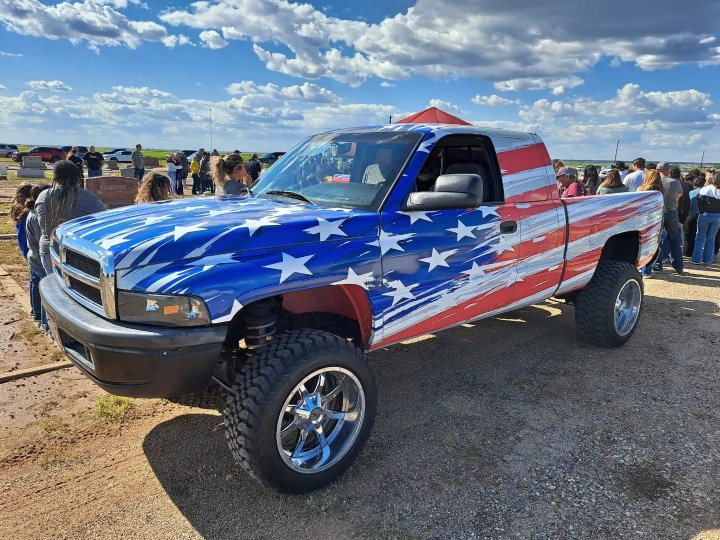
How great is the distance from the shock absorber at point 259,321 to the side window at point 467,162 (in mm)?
1563

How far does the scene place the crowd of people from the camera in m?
8.59

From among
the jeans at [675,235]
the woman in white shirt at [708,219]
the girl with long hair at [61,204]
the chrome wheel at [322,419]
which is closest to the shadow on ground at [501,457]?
the chrome wheel at [322,419]

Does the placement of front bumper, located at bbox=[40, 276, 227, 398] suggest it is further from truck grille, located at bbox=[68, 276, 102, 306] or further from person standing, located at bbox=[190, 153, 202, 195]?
person standing, located at bbox=[190, 153, 202, 195]

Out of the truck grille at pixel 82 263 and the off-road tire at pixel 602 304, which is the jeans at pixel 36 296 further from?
the off-road tire at pixel 602 304

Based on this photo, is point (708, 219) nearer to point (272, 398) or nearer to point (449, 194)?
point (449, 194)

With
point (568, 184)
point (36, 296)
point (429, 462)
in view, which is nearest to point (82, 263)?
point (429, 462)

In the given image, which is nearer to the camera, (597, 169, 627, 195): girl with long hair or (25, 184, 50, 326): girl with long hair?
(25, 184, 50, 326): girl with long hair

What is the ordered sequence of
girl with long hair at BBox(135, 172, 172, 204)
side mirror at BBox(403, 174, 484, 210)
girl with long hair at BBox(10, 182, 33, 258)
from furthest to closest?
1. girl with long hair at BBox(10, 182, 33, 258)
2. girl with long hair at BBox(135, 172, 172, 204)
3. side mirror at BBox(403, 174, 484, 210)

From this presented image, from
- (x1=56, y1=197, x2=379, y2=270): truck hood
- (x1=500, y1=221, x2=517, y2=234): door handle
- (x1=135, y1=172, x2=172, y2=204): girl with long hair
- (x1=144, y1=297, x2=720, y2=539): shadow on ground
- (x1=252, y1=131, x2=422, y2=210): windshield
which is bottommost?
(x1=144, y1=297, x2=720, y2=539): shadow on ground

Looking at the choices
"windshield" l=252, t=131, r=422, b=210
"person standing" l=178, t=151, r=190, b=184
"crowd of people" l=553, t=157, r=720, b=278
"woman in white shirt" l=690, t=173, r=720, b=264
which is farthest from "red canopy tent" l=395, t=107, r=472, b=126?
"person standing" l=178, t=151, r=190, b=184

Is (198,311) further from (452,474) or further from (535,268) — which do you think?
(535,268)

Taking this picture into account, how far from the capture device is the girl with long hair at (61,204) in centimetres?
465

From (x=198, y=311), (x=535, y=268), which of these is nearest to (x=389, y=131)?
(x=535, y=268)

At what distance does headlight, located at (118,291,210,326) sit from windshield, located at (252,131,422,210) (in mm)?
1237
